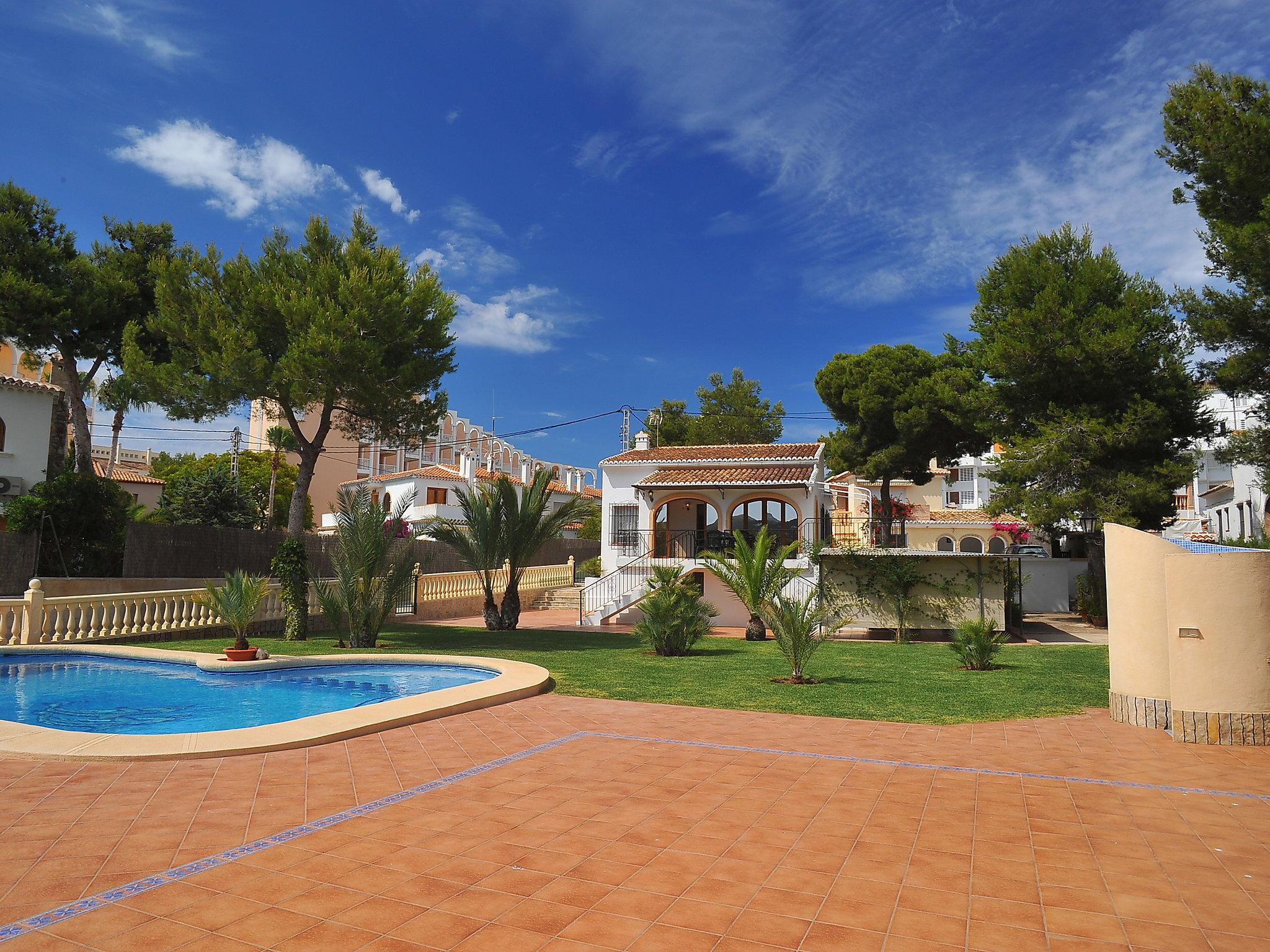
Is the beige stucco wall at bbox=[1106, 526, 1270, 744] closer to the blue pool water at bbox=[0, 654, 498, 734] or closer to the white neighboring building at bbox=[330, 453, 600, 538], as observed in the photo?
the blue pool water at bbox=[0, 654, 498, 734]

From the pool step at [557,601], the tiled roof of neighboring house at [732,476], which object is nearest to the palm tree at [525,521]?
the tiled roof of neighboring house at [732,476]

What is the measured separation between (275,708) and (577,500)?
34.3 feet

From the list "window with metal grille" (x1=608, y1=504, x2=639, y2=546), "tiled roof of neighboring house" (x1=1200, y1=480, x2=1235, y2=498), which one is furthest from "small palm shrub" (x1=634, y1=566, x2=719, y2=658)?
"tiled roof of neighboring house" (x1=1200, y1=480, x2=1235, y2=498)

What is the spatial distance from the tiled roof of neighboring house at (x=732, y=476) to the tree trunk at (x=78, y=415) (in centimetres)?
1842

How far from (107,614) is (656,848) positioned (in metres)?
15.8

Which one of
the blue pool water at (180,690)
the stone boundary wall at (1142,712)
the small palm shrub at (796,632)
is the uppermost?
the small palm shrub at (796,632)

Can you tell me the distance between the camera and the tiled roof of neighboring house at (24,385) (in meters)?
28.2

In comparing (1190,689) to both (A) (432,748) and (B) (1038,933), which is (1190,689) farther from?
(A) (432,748)

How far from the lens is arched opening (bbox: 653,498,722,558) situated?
2714 cm

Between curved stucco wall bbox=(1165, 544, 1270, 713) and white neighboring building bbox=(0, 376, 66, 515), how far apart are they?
3308 cm

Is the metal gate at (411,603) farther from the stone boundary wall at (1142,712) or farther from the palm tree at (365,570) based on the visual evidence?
the stone boundary wall at (1142,712)

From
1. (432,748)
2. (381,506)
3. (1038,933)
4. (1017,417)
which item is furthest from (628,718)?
(1017,417)

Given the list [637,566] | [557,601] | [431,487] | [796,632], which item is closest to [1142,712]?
[796,632]

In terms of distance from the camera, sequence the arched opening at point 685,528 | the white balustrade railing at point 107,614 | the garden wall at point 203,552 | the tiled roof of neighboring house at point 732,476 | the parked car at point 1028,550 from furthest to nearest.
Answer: the parked car at point 1028,550 < the arched opening at point 685,528 < the tiled roof of neighboring house at point 732,476 < the garden wall at point 203,552 < the white balustrade railing at point 107,614
